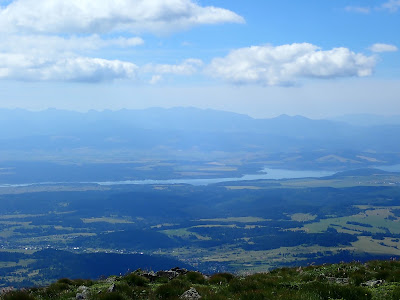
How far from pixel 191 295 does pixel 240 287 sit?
2084mm

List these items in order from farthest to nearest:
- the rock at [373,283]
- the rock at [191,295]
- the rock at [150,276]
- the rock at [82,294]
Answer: the rock at [150,276], the rock at [373,283], the rock at [82,294], the rock at [191,295]

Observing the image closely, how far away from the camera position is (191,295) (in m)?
12.5

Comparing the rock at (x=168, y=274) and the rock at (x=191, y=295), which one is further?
the rock at (x=168, y=274)

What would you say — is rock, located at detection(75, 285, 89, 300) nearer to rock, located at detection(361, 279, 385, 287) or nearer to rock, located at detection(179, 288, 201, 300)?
rock, located at detection(179, 288, 201, 300)

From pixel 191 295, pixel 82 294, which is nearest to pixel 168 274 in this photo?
pixel 82 294

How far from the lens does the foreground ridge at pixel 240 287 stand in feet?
38.8

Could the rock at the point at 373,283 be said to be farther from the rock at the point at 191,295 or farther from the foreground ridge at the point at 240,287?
the rock at the point at 191,295

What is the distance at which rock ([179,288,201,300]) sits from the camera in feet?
40.1

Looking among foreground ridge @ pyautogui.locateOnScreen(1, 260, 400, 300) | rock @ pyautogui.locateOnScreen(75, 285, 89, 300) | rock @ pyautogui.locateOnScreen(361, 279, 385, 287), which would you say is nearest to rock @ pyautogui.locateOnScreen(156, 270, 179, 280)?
foreground ridge @ pyautogui.locateOnScreen(1, 260, 400, 300)

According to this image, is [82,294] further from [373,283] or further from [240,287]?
[373,283]

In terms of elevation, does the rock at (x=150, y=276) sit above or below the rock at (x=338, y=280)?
below

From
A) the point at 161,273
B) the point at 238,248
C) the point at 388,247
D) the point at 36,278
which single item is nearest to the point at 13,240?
the point at 36,278

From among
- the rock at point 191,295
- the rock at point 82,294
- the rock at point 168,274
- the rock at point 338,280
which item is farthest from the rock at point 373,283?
the rock at point 82,294

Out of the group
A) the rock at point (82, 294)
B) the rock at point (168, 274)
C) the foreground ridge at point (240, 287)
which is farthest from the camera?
the rock at point (168, 274)
